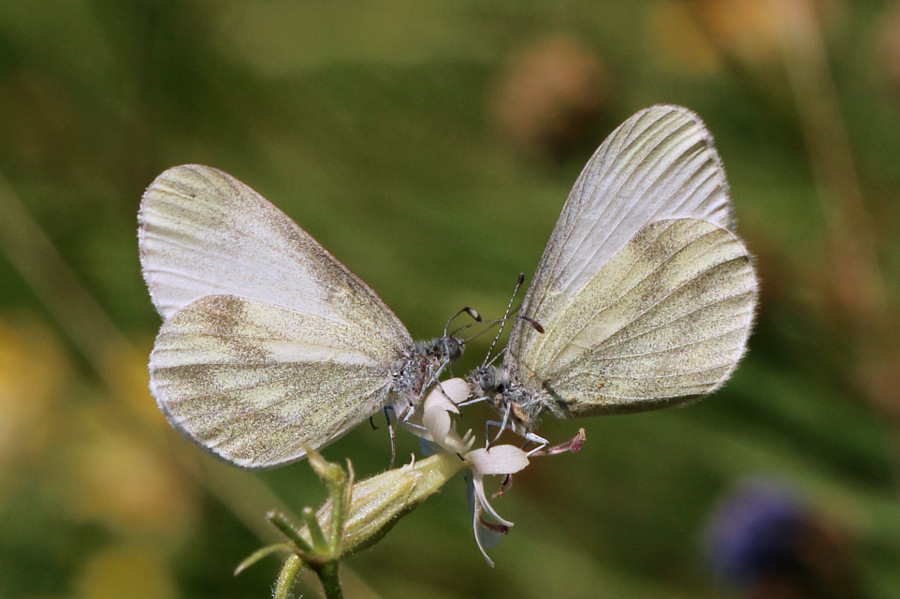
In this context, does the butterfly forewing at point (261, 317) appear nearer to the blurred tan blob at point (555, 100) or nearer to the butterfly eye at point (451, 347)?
the butterfly eye at point (451, 347)

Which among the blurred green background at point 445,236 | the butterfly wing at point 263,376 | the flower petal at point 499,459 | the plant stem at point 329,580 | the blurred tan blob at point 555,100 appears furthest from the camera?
the blurred tan blob at point 555,100

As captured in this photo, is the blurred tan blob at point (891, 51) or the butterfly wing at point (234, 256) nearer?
the butterfly wing at point (234, 256)

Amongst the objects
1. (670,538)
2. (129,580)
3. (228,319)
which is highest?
(228,319)

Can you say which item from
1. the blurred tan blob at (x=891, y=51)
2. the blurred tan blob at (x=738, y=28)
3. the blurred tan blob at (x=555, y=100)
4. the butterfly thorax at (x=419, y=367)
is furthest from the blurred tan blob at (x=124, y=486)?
the blurred tan blob at (x=891, y=51)

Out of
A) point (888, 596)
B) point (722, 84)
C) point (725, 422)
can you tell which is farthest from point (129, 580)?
point (722, 84)

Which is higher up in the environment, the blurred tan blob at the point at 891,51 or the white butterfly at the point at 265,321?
the white butterfly at the point at 265,321

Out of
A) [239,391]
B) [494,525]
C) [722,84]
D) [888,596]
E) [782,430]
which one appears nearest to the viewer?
[494,525]

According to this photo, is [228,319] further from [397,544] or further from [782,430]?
[782,430]

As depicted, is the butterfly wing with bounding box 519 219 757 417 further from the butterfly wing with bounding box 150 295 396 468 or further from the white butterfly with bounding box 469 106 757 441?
the butterfly wing with bounding box 150 295 396 468
